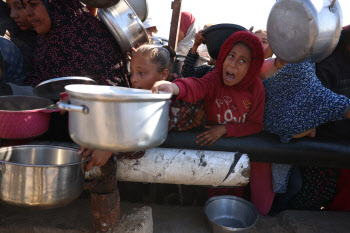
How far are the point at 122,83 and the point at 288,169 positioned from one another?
1673 millimetres

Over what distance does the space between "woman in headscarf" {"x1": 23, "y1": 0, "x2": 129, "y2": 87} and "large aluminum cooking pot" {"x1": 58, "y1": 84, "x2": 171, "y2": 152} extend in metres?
1.17

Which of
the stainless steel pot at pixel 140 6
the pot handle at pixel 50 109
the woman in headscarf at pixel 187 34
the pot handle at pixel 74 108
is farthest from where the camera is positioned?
the woman in headscarf at pixel 187 34

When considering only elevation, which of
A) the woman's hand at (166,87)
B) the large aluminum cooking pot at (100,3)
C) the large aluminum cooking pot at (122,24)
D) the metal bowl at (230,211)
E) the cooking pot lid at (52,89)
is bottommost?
the metal bowl at (230,211)

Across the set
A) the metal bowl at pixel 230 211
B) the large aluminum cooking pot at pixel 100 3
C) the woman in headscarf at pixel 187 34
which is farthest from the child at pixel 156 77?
the woman in headscarf at pixel 187 34

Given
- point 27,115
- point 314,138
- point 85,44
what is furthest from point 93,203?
point 314,138

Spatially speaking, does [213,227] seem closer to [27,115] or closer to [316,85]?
[316,85]

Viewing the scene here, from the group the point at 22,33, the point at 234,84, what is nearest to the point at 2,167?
the point at 234,84

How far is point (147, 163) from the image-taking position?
196 centimetres

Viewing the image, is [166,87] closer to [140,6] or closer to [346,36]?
[346,36]

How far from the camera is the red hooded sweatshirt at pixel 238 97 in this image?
2.06m

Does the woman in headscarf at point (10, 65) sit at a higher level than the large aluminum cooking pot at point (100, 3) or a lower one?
lower

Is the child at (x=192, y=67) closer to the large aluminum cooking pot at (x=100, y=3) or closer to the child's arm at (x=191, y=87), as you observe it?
the child's arm at (x=191, y=87)

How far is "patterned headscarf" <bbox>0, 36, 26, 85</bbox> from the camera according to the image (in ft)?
7.60

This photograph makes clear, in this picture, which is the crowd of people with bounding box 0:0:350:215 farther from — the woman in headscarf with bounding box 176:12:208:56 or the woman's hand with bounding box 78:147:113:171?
the woman in headscarf with bounding box 176:12:208:56
